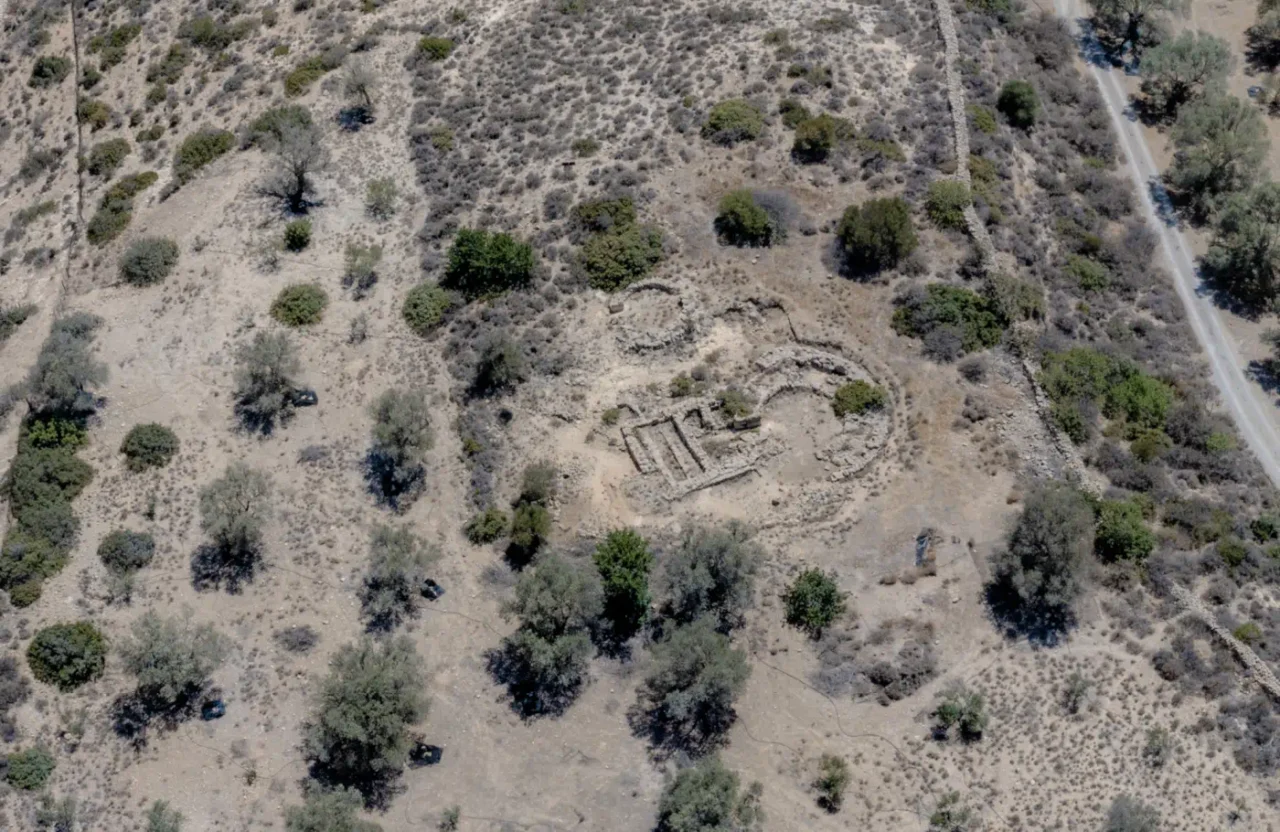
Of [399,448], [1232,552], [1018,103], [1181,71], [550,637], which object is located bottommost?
[550,637]

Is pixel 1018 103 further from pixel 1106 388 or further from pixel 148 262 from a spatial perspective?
pixel 148 262

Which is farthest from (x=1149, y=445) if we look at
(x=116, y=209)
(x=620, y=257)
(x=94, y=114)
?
(x=94, y=114)

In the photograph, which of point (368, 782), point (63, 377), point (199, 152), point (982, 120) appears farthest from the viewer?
point (199, 152)

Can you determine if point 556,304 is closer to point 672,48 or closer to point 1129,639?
point 672,48

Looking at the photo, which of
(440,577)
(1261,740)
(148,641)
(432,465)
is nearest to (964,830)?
(1261,740)

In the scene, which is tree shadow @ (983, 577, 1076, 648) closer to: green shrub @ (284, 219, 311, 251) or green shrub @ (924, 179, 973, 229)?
green shrub @ (924, 179, 973, 229)

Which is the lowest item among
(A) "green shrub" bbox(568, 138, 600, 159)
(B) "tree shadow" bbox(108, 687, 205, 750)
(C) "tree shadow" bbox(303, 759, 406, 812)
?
(C) "tree shadow" bbox(303, 759, 406, 812)

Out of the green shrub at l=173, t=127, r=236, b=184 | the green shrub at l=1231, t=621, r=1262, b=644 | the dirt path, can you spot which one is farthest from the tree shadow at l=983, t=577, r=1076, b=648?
the green shrub at l=173, t=127, r=236, b=184
